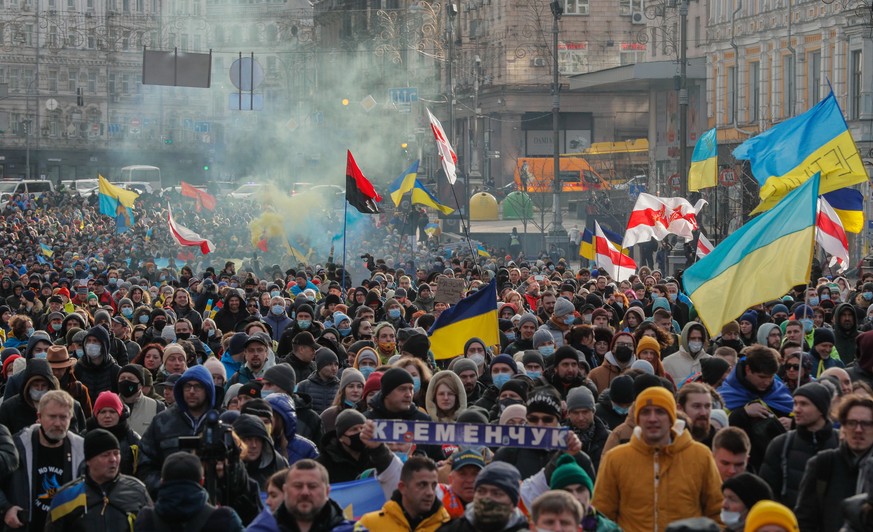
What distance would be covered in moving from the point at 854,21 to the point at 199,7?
83.4 meters

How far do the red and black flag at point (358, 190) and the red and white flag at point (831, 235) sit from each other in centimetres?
658

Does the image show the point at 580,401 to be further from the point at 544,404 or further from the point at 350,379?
the point at 350,379

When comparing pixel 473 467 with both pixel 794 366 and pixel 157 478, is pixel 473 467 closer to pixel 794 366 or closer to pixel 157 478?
pixel 157 478

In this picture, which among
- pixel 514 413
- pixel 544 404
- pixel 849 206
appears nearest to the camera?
pixel 544 404

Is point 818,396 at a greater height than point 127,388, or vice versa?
point 818,396

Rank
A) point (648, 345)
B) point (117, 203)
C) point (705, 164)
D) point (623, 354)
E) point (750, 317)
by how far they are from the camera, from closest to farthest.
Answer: point (648, 345) → point (623, 354) → point (750, 317) → point (705, 164) → point (117, 203)

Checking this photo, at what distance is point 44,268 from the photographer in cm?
3045

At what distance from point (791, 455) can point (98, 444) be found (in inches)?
128

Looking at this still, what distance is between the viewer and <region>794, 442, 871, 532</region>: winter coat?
7461 mm

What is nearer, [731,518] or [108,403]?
[731,518]

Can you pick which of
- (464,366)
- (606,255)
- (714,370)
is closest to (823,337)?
(714,370)

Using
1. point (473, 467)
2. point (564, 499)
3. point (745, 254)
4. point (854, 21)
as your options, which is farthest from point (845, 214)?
point (854, 21)

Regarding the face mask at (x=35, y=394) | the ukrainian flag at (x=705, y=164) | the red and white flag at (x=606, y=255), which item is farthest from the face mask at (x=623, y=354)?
the ukrainian flag at (x=705, y=164)

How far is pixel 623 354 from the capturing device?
1186 centimetres
